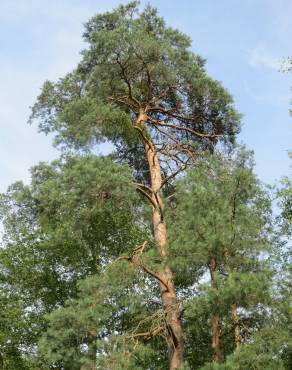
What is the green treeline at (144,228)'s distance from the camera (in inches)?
343

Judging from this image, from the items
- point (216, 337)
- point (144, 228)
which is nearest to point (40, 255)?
point (144, 228)

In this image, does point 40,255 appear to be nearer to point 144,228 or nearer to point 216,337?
point 144,228

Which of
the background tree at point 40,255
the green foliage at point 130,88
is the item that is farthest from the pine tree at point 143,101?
the background tree at point 40,255

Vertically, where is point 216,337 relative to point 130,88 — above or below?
below

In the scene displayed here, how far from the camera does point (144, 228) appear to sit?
15.1 metres

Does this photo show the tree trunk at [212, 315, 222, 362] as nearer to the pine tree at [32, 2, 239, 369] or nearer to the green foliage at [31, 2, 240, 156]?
the pine tree at [32, 2, 239, 369]

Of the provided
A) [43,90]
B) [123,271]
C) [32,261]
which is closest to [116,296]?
[123,271]

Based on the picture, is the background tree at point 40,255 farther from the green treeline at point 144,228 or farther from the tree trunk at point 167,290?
the tree trunk at point 167,290

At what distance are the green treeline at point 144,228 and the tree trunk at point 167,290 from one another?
0.03 meters

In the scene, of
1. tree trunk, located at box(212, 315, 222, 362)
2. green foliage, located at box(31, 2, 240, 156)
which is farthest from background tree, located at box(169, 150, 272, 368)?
green foliage, located at box(31, 2, 240, 156)

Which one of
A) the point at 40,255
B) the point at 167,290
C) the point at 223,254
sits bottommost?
the point at 223,254

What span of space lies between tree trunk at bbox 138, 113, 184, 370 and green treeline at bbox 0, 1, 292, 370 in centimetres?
3

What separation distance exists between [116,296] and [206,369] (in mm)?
3088

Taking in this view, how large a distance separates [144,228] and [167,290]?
14.4ft
